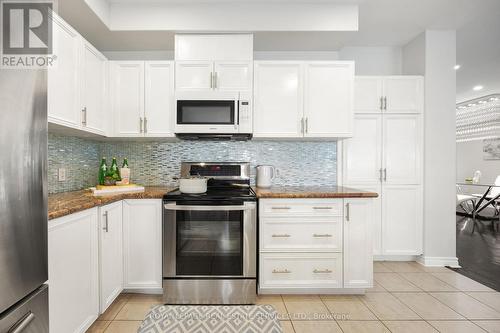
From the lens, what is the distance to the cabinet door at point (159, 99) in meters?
2.58

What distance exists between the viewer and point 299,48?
2965mm

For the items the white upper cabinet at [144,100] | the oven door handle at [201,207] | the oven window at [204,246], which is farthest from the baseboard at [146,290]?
the white upper cabinet at [144,100]

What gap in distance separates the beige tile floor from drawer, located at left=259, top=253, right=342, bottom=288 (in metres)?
0.14

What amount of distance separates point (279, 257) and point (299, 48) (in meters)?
2.28

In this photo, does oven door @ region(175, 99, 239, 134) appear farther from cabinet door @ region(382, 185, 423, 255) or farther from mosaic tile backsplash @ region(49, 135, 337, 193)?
cabinet door @ region(382, 185, 423, 255)

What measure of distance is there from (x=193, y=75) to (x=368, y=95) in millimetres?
1997

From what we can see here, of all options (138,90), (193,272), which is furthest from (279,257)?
Answer: (138,90)

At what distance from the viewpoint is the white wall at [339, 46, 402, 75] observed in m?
3.35

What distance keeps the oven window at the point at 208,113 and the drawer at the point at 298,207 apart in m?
0.89

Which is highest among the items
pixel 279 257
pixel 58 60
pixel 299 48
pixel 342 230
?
pixel 299 48

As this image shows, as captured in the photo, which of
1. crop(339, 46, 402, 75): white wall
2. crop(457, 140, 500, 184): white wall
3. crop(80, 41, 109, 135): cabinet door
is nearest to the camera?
crop(80, 41, 109, 135): cabinet door

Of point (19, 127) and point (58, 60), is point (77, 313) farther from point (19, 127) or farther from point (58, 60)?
point (58, 60)

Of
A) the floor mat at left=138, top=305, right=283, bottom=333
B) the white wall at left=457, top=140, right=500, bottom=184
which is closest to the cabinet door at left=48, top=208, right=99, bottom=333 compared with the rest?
the floor mat at left=138, top=305, right=283, bottom=333

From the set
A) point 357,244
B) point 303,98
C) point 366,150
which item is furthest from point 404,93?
point 357,244
